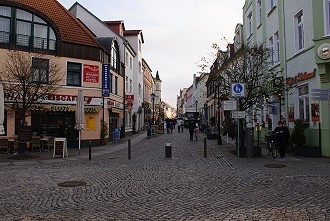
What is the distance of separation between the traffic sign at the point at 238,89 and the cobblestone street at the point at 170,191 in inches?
123

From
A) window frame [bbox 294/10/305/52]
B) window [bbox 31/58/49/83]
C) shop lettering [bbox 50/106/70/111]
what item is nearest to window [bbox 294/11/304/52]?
window frame [bbox 294/10/305/52]

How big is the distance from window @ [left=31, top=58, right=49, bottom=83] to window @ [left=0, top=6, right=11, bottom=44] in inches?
206

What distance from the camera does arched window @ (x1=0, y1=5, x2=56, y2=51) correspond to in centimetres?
2009

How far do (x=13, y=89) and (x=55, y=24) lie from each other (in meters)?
7.43

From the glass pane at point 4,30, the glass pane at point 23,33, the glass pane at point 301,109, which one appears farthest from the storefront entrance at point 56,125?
the glass pane at point 301,109

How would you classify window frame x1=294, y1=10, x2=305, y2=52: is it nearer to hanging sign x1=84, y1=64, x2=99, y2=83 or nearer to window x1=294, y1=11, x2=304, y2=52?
window x1=294, y1=11, x2=304, y2=52

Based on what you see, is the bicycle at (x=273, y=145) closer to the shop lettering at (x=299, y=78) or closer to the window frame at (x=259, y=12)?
the shop lettering at (x=299, y=78)

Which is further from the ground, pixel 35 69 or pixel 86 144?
pixel 35 69

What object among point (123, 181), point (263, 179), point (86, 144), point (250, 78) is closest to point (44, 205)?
point (123, 181)

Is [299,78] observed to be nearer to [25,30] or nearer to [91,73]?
[91,73]

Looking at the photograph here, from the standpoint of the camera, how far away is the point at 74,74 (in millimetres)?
22656

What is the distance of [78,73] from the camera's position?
22797mm

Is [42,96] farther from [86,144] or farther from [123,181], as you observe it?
[123,181]

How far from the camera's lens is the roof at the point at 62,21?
71.6ft
